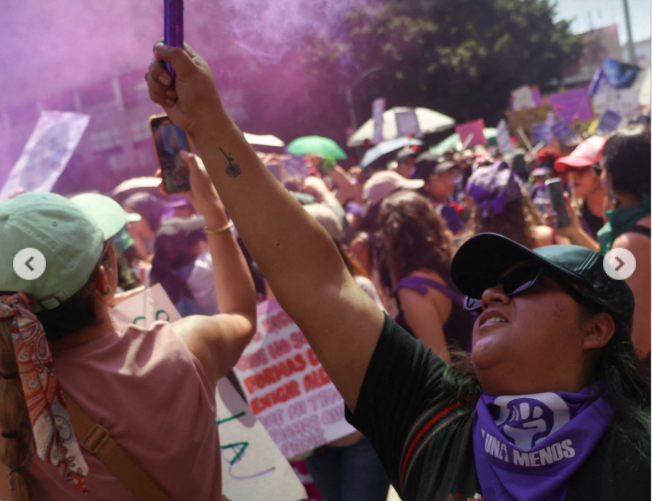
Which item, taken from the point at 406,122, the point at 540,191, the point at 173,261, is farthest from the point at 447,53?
the point at 173,261

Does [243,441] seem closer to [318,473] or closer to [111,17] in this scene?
[318,473]

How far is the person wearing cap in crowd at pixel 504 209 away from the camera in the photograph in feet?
11.2

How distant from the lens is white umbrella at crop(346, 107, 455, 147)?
839 cm

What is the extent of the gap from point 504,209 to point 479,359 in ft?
6.85

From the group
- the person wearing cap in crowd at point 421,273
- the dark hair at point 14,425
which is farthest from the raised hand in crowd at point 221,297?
the person wearing cap in crowd at point 421,273

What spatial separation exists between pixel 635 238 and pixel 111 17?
7.06 ft

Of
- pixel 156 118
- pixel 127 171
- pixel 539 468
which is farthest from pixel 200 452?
pixel 127 171

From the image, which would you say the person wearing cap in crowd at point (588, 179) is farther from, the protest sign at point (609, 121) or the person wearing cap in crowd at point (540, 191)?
the protest sign at point (609, 121)

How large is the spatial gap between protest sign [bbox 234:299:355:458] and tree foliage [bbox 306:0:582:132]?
1.21 metres

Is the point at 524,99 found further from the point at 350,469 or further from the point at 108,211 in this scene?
the point at 108,211

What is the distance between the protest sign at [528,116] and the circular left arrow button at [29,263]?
345 inches

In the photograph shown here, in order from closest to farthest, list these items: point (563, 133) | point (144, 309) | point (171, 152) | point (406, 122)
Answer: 1. point (171, 152)
2. point (144, 309)
3. point (563, 133)
4. point (406, 122)

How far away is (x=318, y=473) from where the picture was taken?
2879 mm

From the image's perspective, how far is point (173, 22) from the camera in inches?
49.7
